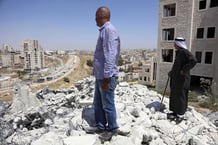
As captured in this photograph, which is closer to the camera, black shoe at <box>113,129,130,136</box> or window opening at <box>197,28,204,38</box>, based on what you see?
black shoe at <box>113,129,130,136</box>

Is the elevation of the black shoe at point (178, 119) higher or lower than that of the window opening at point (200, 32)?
lower

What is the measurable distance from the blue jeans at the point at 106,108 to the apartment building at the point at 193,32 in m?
10.1

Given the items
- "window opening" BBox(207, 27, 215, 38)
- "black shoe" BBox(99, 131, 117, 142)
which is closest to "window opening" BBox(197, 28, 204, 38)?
"window opening" BBox(207, 27, 215, 38)

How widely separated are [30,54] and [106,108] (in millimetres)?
57010

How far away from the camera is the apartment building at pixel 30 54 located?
5346 cm

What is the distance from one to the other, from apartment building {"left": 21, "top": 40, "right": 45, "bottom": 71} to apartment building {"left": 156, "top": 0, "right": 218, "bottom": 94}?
4888 cm

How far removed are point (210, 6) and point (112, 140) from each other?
1229 cm

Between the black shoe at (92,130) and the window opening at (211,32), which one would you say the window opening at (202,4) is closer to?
the window opening at (211,32)

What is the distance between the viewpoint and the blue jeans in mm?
2100

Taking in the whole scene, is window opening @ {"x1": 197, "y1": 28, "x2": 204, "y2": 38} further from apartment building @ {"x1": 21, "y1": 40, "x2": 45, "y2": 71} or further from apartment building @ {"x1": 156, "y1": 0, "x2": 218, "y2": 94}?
apartment building @ {"x1": 21, "y1": 40, "x2": 45, "y2": 71}

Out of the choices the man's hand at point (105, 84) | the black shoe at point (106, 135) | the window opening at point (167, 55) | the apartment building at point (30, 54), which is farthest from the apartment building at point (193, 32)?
the apartment building at point (30, 54)

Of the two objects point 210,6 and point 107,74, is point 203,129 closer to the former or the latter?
point 107,74

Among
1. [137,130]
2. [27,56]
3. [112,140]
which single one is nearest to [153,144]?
[137,130]

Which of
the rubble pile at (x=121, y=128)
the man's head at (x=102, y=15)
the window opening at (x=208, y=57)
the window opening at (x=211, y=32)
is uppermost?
the window opening at (x=211, y=32)
